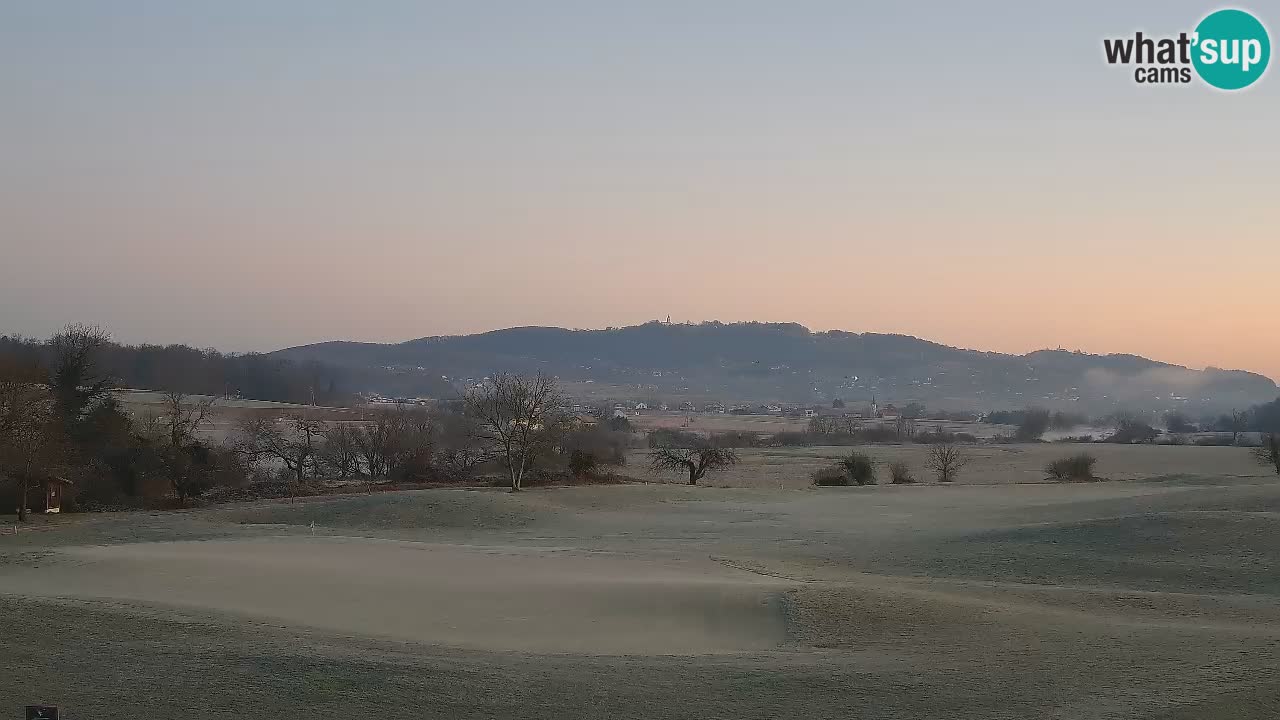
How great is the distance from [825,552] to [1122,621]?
12321 mm

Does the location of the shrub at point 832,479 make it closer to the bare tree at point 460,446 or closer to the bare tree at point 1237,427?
the bare tree at point 460,446

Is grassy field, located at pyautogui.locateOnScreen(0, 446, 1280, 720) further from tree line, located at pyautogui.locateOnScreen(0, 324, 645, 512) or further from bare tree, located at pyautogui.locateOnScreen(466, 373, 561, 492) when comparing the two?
bare tree, located at pyautogui.locateOnScreen(466, 373, 561, 492)

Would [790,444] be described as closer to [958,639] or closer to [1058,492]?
[1058,492]

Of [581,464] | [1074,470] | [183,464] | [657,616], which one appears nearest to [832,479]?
[581,464]

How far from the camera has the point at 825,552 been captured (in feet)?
97.8

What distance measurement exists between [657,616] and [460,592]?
14.5ft

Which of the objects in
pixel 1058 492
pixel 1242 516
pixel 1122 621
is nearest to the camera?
pixel 1122 621

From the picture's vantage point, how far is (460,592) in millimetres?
20969

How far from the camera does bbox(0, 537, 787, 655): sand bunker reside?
17.1m

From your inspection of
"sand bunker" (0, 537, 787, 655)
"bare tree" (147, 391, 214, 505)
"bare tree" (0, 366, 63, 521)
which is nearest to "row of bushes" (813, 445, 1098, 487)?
"bare tree" (147, 391, 214, 505)

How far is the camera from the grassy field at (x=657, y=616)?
1209cm

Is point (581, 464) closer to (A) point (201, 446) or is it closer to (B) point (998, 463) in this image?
(A) point (201, 446)

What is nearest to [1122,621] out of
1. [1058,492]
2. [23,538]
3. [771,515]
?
[771,515]

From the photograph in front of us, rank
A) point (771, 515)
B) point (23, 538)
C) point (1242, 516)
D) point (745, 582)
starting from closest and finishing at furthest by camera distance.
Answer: point (745, 582)
point (1242, 516)
point (23, 538)
point (771, 515)
